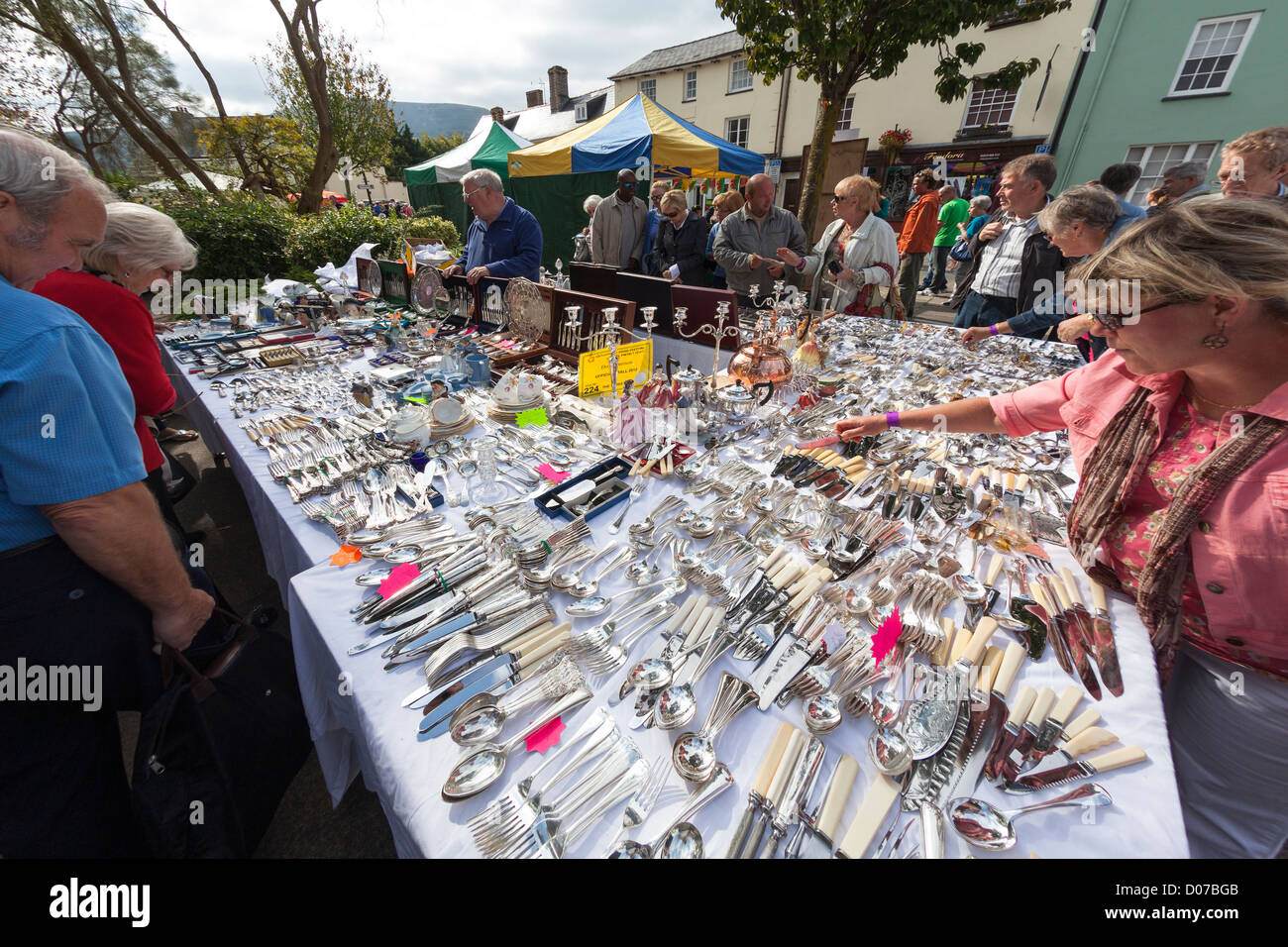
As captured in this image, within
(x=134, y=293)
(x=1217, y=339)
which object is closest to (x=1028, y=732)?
(x=1217, y=339)

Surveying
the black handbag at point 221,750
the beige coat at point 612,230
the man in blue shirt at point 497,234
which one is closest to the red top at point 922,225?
the beige coat at point 612,230

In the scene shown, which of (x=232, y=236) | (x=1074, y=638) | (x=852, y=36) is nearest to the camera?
(x=1074, y=638)

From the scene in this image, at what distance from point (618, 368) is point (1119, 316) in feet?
6.65

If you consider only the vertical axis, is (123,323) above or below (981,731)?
above

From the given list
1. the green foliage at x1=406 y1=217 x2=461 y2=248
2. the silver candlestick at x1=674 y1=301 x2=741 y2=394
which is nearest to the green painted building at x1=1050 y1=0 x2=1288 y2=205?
the silver candlestick at x1=674 y1=301 x2=741 y2=394

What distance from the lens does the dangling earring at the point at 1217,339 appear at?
130cm

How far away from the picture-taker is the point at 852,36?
680 centimetres

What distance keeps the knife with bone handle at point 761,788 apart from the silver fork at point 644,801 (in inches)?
7.1

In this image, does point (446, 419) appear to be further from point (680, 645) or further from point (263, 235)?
point (263, 235)

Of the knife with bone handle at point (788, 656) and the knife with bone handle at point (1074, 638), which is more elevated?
the knife with bone handle at point (1074, 638)

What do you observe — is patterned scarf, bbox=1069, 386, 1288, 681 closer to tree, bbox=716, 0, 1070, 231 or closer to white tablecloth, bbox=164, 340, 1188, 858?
white tablecloth, bbox=164, 340, 1188, 858

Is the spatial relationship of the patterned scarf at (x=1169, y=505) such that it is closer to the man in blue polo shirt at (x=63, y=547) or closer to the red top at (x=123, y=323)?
the man in blue polo shirt at (x=63, y=547)

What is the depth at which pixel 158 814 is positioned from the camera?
1490mm

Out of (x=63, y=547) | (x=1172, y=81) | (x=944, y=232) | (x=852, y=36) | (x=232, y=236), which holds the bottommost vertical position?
(x=63, y=547)
